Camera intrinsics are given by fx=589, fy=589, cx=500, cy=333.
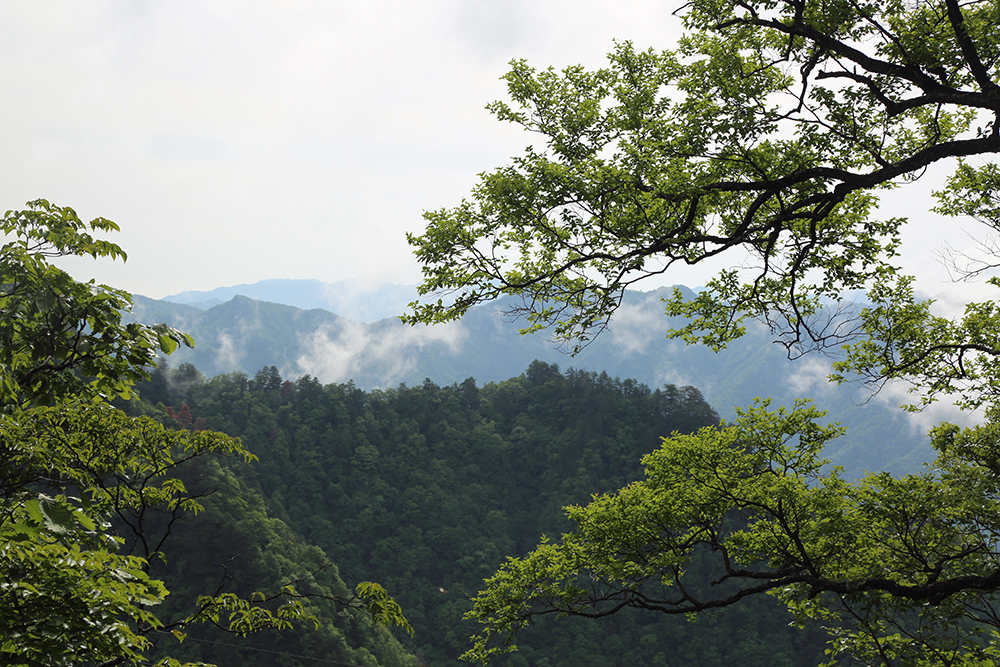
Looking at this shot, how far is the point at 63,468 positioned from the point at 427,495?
64908 mm

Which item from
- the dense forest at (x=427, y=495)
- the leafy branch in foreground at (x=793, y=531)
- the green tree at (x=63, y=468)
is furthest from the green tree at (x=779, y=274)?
the dense forest at (x=427, y=495)

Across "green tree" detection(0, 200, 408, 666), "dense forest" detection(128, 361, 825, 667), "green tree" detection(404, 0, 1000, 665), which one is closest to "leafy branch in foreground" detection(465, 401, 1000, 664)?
"green tree" detection(404, 0, 1000, 665)

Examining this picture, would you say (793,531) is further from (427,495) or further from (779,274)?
(427,495)

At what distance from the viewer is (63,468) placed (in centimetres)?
507

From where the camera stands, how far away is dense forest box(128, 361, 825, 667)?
44.6m

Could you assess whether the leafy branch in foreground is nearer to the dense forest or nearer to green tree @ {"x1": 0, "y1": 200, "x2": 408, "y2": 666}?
green tree @ {"x1": 0, "y1": 200, "x2": 408, "y2": 666}

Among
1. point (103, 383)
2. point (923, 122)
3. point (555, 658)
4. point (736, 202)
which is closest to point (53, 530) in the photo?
point (103, 383)

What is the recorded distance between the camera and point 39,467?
5.11 metres

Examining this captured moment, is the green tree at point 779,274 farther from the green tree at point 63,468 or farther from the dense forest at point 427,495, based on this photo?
the dense forest at point 427,495

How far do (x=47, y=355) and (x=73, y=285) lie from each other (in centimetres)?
54

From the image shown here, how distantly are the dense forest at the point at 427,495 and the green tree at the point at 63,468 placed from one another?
3944cm

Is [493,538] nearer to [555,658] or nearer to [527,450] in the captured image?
[527,450]

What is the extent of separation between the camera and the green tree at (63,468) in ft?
10.6

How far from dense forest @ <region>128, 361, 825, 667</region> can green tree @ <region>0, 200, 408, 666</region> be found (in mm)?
39440
